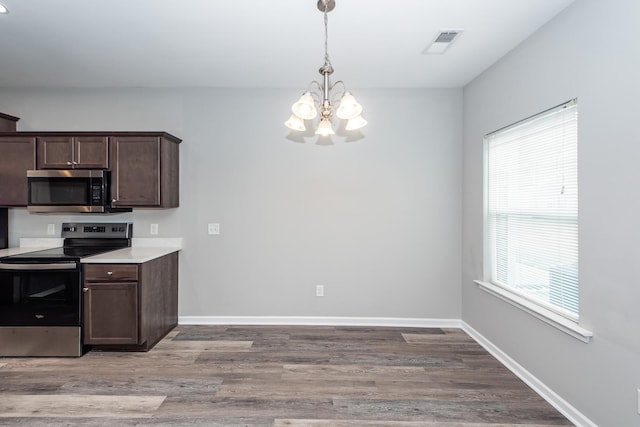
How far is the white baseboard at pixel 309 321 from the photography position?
157 inches

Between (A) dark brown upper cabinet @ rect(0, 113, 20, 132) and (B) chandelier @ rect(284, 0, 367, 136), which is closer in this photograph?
(B) chandelier @ rect(284, 0, 367, 136)

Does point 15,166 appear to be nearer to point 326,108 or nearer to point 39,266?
point 39,266

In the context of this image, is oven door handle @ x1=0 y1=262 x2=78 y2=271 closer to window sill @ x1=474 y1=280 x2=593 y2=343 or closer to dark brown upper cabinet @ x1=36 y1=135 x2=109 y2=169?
dark brown upper cabinet @ x1=36 y1=135 x2=109 y2=169

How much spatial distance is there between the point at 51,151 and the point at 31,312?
1507mm

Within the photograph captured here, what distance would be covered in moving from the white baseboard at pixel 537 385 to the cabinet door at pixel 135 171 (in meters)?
3.38

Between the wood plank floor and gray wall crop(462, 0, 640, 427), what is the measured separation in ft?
1.19

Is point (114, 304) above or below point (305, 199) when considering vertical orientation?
below

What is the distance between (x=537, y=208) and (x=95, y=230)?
13.7 feet

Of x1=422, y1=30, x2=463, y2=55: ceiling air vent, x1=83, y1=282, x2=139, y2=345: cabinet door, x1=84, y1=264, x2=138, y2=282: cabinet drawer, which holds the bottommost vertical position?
x1=83, y1=282, x2=139, y2=345: cabinet door

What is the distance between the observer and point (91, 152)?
355cm

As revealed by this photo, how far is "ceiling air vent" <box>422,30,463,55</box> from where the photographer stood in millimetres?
Answer: 2709

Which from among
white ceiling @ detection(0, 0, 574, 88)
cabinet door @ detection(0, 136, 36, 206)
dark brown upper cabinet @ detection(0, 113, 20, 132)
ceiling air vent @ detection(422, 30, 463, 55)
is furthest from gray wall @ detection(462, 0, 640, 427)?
dark brown upper cabinet @ detection(0, 113, 20, 132)

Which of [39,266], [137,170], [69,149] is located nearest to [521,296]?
[137,170]

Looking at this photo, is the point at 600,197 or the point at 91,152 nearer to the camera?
the point at 600,197
